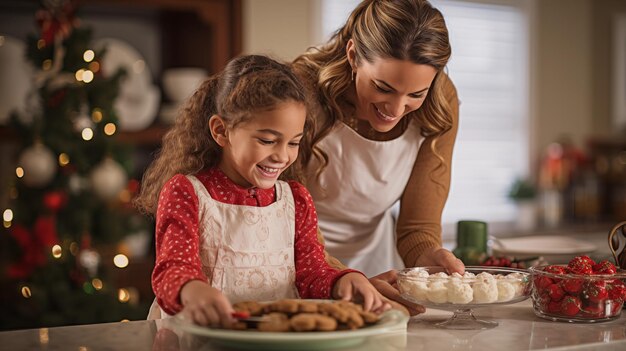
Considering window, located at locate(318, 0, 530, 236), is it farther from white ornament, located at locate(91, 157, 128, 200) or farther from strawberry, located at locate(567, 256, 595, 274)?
strawberry, located at locate(567, 256, 595, 274)

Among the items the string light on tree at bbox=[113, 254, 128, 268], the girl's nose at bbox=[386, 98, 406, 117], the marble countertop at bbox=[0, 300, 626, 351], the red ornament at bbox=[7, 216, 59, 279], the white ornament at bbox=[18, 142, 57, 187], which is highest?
the girl's nose at bbox=[386, 98, 406, 117]

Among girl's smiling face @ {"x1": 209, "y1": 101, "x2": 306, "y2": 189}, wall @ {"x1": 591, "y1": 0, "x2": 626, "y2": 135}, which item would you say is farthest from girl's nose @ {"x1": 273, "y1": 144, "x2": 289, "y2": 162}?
wall @ {"x1": 591, "y1": 0, "x2": 626, "y2": 135}

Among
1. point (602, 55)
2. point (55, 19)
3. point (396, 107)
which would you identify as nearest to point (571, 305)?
point (396, 107)

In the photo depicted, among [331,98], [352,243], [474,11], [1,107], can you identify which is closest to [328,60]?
[331,98]

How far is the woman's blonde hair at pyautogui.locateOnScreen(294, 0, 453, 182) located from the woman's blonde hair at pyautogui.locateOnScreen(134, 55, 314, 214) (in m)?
0.19

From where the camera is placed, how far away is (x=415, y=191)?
6.33 ft

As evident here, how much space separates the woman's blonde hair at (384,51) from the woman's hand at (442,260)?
0.34 meters

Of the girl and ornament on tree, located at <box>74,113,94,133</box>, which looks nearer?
the girl

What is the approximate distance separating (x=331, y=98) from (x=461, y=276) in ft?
1.91

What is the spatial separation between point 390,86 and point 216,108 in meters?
0.36

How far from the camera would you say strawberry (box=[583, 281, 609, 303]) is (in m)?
1.33

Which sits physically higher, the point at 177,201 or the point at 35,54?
the point at 35,54

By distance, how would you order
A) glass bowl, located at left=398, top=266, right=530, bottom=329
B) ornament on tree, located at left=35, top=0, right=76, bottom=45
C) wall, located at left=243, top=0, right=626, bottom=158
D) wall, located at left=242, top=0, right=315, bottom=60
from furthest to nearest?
wall, located at left=243, top=0, right=626, bottom=158 → wall, located at left=242, top=0, right=315, bottom=60 → ornament on tree, located at left=35, top=0, right=76, bottom=45 → glass bowl, located at left=398, top=266, right=530, bottom=329

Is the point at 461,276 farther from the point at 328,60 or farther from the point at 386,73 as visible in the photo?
the point at 328,60
